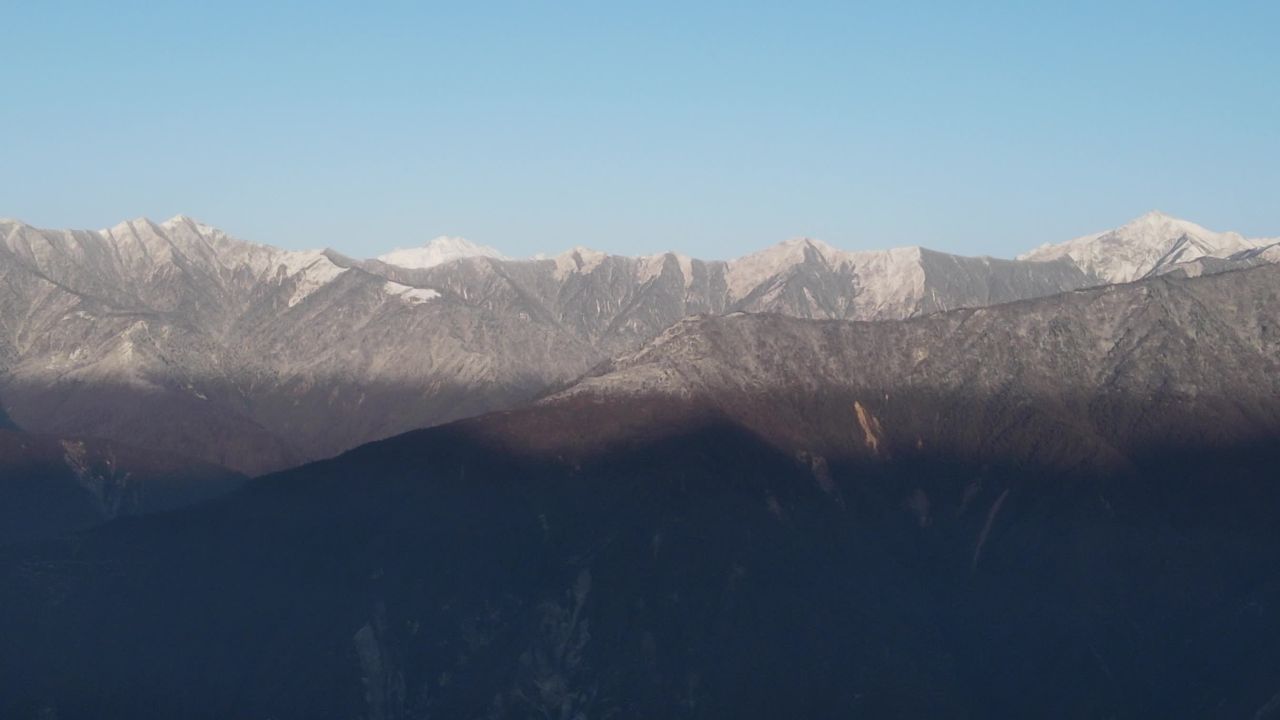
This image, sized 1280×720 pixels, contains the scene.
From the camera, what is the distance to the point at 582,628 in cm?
18912

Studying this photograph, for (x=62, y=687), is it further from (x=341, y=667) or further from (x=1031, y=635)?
(x=1031, y=635)

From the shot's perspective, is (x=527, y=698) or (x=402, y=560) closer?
(x=527, y=698)

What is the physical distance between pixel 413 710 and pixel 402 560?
63.8 feet

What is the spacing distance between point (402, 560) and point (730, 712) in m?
39.5

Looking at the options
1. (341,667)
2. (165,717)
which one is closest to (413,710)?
(341,667)

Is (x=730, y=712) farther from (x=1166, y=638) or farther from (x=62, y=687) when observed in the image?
(x=62, y=687)

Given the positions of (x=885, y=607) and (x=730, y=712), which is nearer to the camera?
(x=730, y=712)

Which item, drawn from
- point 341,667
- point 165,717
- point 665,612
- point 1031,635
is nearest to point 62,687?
point 165,717

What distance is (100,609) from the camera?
7746 inches

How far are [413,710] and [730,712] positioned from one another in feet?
97.7

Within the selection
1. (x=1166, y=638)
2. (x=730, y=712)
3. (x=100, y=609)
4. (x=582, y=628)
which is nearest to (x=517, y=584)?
(x=582, y=628)

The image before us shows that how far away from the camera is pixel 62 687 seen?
182m

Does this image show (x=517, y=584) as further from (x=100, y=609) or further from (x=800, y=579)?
(x=100, y=609)

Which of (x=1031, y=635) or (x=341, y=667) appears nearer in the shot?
(x=341, y=667)
